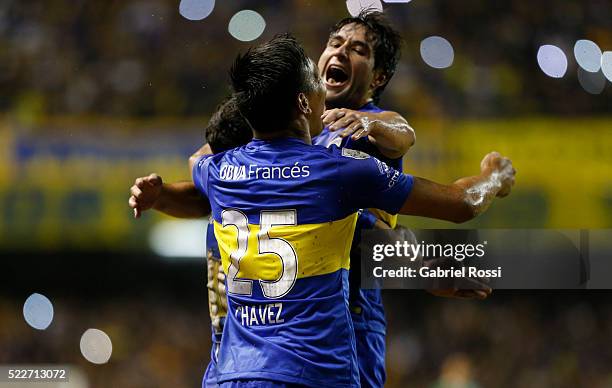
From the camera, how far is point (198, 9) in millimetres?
9227

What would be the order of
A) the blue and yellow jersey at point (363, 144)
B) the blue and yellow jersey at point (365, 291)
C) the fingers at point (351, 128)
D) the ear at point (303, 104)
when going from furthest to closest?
the blue and yellow jersey at point (365, 291) → the blue and yellow jersey at point (363, 144) → the fingers at point (351, 128) → the ear at point (303, 104)

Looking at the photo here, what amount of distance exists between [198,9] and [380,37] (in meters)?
5.67

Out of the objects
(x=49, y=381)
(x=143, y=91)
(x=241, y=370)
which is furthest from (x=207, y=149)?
(x=143, y=91)

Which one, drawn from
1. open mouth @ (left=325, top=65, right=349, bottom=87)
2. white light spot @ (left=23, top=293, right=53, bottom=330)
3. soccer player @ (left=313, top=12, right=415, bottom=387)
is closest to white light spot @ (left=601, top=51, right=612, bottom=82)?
soccer player @ (left=313, top=12, right=415, bottom=387)

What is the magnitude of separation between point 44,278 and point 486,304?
4.41 metres

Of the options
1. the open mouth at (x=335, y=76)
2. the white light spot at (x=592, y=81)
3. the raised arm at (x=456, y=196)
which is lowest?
the raised arm at (x=456, y=196)

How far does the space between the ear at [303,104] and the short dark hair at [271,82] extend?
0.02 m

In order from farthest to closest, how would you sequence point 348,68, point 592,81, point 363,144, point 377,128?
point 592,81
point 348,68
point 363,144
point 377,128

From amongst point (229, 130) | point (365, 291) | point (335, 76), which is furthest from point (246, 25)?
point (365, 291)

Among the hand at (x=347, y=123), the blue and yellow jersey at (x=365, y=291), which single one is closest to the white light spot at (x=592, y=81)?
the blue and yellow jersey at (x=365, y=291)

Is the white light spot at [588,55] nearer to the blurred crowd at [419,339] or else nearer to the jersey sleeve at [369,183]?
the blurred crowd at [419,339]

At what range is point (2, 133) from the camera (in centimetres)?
844

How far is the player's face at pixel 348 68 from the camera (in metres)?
3.72

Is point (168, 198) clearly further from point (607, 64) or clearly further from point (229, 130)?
point (607, 64)
